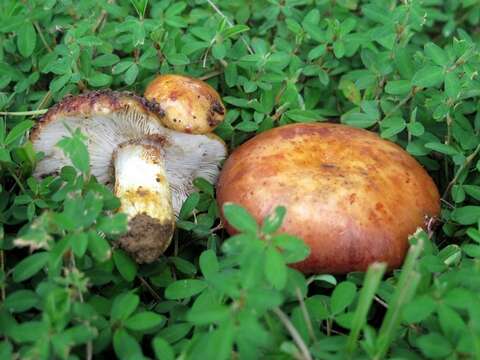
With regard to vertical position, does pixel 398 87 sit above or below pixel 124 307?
above

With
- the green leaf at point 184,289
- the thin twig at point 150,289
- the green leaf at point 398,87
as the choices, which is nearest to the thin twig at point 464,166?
the green leaf at point 398,87

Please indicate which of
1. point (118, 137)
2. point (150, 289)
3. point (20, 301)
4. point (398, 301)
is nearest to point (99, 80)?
point (118, 137)

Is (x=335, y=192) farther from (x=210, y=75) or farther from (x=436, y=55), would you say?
(x=210, y=75)

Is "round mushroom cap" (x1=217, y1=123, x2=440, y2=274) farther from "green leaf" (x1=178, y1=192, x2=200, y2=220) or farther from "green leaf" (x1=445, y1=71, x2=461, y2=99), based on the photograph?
"green leaf" (x1=445, y1=71, x2=461, y2=99)

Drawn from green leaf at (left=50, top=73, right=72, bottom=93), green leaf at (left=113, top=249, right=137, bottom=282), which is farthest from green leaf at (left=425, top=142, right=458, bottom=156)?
green leaf at (left=50, top=73, right=72, bottom=93)

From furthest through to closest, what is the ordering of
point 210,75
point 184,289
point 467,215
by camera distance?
point 210,75, point 467,215, point 184,289

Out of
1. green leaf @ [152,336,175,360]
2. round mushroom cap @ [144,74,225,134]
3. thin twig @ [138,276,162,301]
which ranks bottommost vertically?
thin twig @ [138,276,162,301]

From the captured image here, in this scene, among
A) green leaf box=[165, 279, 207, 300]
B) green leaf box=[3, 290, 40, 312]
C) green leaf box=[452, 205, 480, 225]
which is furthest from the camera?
green leaf box=[452, 205, 480, 225]
